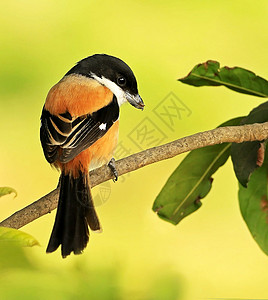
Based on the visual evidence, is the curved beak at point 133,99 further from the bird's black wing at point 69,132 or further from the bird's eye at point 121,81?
the bird's black wing at point 69,132

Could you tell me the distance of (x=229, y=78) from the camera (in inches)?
49.3

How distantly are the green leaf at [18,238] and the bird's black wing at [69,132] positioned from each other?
0.53m

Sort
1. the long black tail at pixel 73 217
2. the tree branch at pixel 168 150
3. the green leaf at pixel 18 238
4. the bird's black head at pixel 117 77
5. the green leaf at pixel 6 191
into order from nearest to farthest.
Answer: the green leaf at pixel 18 238, the green leaf at pixel 6 191, the tree branch at pixel 168 150, the long black tail at pixel 73 217, the bird's black head at pixel 117 77

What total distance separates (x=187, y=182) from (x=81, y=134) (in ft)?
0.96

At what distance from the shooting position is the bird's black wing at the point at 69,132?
1.25 metres

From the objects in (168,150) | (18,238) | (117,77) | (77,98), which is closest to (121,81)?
(117,77)

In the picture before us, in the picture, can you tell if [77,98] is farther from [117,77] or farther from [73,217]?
[73,217]

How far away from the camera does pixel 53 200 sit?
115 centimetres

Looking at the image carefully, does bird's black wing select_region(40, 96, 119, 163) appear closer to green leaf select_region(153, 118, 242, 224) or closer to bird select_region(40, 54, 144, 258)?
bird select_region(40, 54, 144, 258)

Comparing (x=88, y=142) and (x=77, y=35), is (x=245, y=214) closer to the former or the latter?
(x=88, y=142)

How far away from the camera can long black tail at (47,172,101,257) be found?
1.12 m

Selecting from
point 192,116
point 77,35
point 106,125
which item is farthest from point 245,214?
point 77,35

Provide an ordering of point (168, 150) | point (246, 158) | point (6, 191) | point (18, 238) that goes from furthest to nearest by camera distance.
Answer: point (246, 158) → point (168, 150) → point (6, 191) → point (18, 238)

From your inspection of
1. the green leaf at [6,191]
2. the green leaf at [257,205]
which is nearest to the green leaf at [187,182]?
the green leaf at [257,205]
